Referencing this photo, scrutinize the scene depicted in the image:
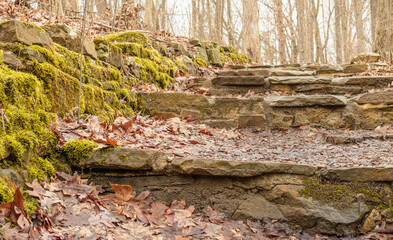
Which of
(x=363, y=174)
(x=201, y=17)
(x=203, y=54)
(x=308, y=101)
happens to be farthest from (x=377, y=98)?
(x=201, y=17)

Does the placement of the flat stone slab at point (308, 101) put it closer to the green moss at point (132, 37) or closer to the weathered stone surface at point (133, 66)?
the weathered stone surface at point (133, 66)

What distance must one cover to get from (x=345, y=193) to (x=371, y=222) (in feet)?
0.88

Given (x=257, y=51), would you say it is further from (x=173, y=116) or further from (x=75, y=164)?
(x=75, y=164)

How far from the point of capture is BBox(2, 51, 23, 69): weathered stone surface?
2305 millimetres

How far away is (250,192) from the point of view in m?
2.35

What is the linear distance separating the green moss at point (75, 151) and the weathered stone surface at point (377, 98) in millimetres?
3789

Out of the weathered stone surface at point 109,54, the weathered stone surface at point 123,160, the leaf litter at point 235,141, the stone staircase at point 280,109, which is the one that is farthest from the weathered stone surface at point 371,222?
the weathered stone surface at point 109,54

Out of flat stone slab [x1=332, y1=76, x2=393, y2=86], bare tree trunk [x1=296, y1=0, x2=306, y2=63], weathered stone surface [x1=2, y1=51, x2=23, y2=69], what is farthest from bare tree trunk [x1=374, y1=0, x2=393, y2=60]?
weathered stone surface [x1=2, y1=51, x2=23, y2=69]

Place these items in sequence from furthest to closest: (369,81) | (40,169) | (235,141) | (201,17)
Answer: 1. (201,17)
2. (369,81)
3. (235,141)
4. (40,169)

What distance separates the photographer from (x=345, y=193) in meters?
2.21

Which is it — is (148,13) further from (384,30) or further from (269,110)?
(384,30)

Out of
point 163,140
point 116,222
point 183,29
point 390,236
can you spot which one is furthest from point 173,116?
point 183,29

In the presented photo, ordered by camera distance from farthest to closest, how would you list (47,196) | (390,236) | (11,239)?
(390,236)
(47,196)
(11,239)

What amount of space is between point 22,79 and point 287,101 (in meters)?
3.38
